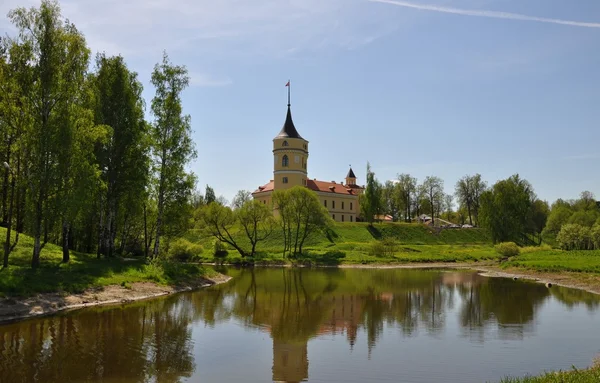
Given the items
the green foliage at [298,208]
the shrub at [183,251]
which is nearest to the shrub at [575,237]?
the green foliage at [298,208]

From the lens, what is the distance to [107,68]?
31141 mm

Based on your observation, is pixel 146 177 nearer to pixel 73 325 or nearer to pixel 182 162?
pixel 182 162

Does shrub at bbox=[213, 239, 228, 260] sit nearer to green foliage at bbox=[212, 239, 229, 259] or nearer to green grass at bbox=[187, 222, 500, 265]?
green foliage at bbox=[212, 239, 229, 259]

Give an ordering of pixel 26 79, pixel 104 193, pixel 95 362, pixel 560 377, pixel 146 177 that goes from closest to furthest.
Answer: pixel 560 377 → pixel 95 362 → pixel 26 79 → pixel 104 193 → pixel 146 177

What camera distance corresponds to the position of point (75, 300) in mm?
19656

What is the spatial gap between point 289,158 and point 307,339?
67530 mm

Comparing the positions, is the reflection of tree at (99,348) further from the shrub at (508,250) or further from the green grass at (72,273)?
the shrub at (508,250)

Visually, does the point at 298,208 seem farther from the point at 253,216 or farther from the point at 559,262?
the point at 559,262

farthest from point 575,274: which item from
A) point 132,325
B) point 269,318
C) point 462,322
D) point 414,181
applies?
point 414,181

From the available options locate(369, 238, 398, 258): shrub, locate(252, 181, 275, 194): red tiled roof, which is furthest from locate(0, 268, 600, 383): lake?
locate(252, 181, 275, 194): red tiled roof

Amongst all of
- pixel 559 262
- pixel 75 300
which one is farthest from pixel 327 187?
pixel 75 300

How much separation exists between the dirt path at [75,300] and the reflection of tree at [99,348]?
35.6 inches

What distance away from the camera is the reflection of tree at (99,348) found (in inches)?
429

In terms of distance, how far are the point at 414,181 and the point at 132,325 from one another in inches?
3434
